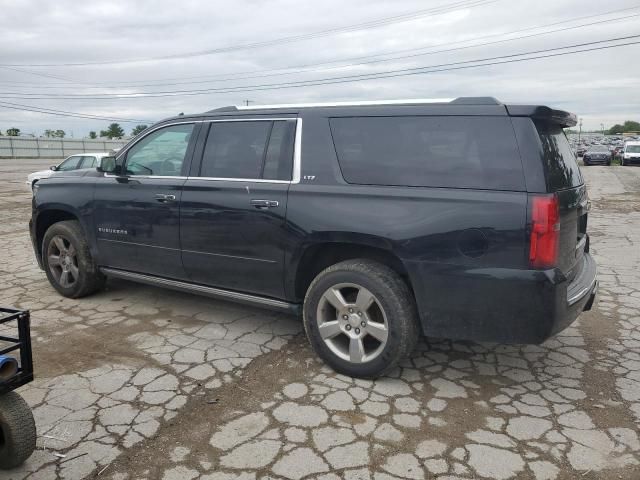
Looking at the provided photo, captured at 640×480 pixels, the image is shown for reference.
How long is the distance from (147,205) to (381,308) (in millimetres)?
2320

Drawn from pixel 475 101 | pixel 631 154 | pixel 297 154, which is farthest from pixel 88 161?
pixel 631 154

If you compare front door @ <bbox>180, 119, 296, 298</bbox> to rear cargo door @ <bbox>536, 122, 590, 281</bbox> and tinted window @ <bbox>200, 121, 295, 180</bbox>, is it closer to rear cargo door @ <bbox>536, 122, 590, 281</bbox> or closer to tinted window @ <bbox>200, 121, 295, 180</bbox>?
tinted window @ <bbox>200, 121, 295, 180</bbox>

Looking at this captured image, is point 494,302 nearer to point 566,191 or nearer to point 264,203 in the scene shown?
point 566,191

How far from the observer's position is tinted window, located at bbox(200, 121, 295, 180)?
4.00 m

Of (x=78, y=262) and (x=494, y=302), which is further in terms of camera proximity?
(x=78, y=262)

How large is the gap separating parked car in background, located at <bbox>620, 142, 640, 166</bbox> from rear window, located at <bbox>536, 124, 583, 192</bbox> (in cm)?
3710

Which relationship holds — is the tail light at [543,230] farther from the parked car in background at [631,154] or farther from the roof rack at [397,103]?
the parked car in background at [631,154]

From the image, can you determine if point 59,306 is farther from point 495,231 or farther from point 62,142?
point 62,142

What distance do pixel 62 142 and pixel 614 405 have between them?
2417 inches

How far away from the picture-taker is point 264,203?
13.0ft

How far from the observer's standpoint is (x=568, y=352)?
13.8ft

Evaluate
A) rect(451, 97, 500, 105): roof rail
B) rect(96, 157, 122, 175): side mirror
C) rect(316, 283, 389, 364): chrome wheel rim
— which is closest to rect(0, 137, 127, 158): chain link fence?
rect(96, 157, 122, 175): side mirror

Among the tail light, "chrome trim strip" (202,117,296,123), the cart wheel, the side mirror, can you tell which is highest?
"chrome trim strip" (202,117,296,123)

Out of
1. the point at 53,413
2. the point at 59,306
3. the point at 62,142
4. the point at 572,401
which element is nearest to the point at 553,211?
the point at 572,401
